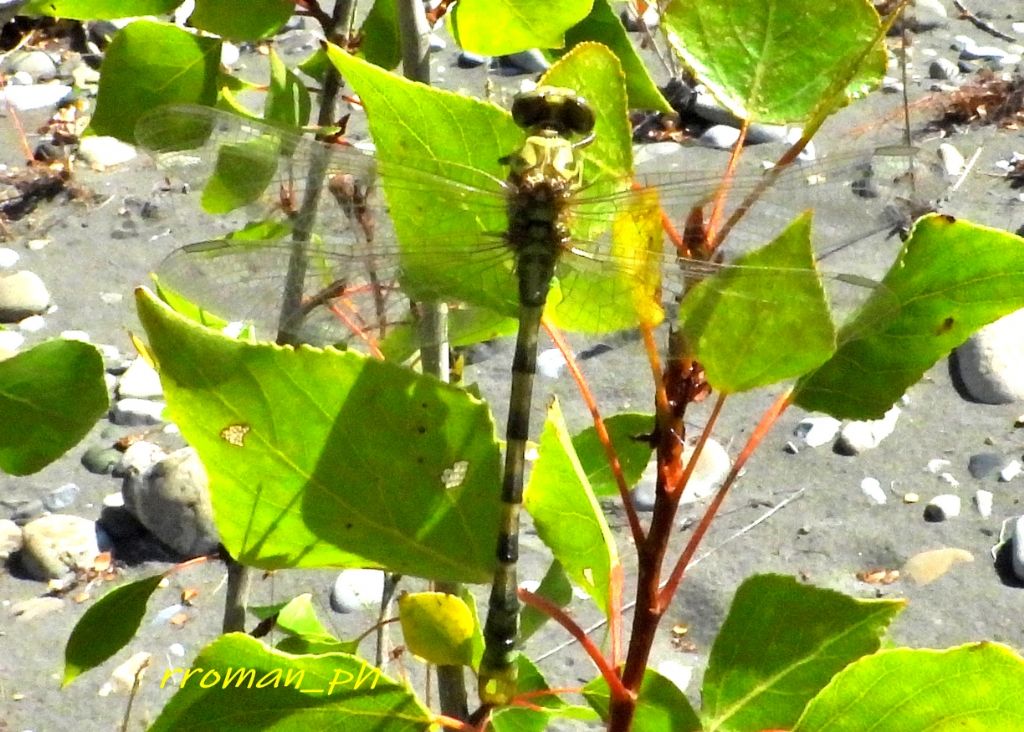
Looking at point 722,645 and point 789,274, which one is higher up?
point 789,274

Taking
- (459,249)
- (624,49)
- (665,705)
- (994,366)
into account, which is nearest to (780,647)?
(665,705)

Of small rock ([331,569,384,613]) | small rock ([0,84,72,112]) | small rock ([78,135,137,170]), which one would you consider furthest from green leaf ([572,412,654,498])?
small rock ([0,84,72,112])

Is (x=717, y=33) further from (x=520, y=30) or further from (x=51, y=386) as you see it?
(x=51, y=386)

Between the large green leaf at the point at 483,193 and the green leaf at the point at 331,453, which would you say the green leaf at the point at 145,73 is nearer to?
the large green leaf at the point at 483,193

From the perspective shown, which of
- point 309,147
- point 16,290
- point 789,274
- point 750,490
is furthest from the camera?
point 16,290

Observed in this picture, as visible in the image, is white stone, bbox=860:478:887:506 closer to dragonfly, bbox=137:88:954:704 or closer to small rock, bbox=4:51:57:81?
dragonfly, bbox=137:88:954:704

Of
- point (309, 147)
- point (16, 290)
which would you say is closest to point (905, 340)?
point (309, 147)

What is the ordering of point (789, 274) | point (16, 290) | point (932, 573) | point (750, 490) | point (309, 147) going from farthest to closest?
point (16, 290) → point (750, 490) → point (932, 573) → point (309, 147) → point (789, 274)

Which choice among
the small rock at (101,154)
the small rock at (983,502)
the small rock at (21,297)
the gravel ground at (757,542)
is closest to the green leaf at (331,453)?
the gravel ground at (757,542)

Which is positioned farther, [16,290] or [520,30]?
[16,290]
